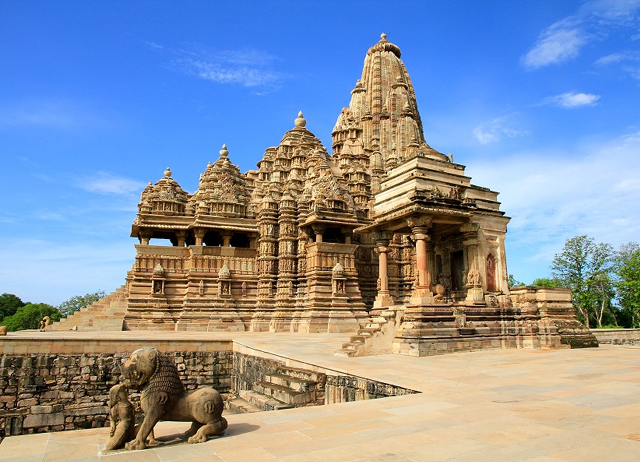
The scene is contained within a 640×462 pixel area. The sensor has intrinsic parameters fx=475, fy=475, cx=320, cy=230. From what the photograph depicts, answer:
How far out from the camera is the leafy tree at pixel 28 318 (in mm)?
57594

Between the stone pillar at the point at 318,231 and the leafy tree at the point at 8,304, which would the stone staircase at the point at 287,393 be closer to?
the stone pillar at the point at 318,231

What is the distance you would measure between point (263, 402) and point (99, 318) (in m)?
23.3

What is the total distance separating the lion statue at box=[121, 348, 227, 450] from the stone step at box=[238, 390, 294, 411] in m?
3.96

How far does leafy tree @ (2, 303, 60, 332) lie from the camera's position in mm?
57594

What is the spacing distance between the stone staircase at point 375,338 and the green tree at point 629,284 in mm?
30491

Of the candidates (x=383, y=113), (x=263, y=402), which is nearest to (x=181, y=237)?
(x=383, y=113)

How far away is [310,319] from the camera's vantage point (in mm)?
27922

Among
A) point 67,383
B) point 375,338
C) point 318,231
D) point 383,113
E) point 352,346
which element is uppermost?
point 383,113

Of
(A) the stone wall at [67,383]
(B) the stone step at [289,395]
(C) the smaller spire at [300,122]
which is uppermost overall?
(C) the smaller spire at [300,122]

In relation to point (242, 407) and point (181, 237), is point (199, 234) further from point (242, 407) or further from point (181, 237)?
point (242, 407)

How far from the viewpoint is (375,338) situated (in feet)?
48.2

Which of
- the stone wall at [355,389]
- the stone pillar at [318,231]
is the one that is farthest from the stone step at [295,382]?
the stone pillar at [318,231]

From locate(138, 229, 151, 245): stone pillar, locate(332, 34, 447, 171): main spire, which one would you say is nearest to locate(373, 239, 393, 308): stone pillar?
locate(138, 229, 151, 245): stone pillar

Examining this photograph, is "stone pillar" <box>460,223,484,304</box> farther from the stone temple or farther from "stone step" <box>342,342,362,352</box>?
"stone step" <box>342,342,362,352</box>
